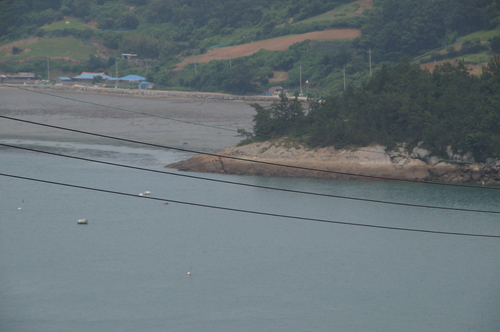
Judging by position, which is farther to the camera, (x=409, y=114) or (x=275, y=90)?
(x=275, y=90)

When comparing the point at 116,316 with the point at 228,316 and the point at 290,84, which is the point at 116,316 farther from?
the point at 290,84

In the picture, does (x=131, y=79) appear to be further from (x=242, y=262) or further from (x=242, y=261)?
(x=242, y=262)

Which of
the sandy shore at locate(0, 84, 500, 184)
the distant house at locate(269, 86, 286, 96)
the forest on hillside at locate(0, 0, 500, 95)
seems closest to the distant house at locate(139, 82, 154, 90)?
the forest on hillside at locate(0, 0, 500, 95)

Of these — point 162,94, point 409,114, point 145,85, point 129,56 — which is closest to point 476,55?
point 409,114

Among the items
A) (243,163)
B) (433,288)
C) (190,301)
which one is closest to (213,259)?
(190,301)

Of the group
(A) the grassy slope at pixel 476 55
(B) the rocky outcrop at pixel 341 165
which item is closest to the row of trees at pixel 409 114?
(B) the rocky outcrop at pixel 341 165

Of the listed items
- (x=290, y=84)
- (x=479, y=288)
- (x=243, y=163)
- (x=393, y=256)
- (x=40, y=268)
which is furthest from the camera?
(x=290, y=84)
